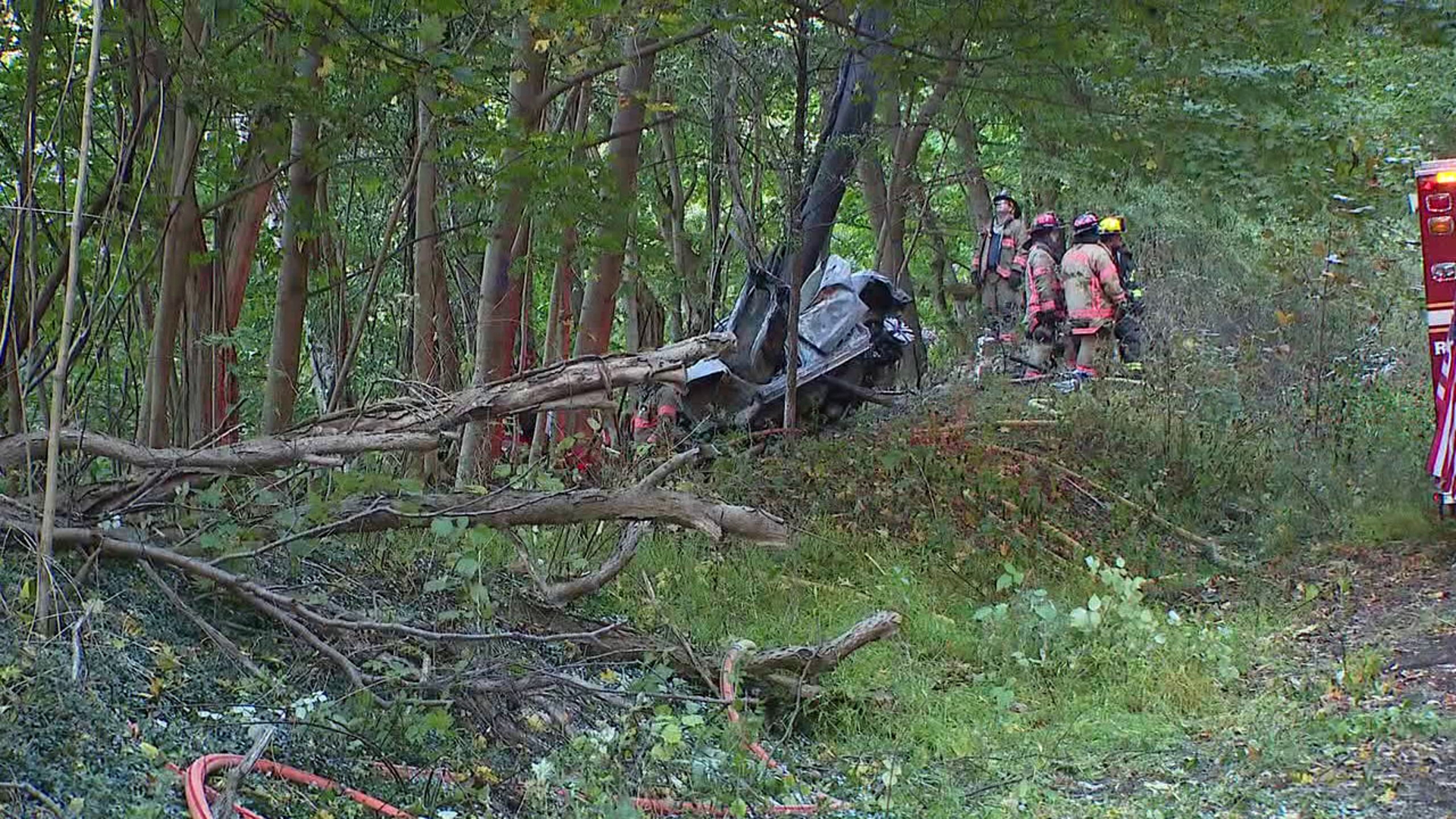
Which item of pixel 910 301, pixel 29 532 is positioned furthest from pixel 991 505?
pixel 29 532

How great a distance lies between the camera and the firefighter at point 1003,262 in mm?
17109

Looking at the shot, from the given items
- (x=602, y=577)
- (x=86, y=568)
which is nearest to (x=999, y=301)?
(x=602, y=577)

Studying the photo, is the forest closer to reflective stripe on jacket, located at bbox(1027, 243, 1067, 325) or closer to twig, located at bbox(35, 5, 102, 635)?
twig, located at bbox(35, 5, 102, 635)

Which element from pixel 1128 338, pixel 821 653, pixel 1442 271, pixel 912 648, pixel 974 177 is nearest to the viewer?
pixel 821 653

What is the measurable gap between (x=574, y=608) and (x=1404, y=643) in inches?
164

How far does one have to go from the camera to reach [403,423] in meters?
5.54

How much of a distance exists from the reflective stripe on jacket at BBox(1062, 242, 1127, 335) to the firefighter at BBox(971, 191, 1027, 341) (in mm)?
2788

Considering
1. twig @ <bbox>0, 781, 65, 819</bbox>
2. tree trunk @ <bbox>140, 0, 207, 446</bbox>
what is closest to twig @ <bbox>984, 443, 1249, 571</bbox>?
tree trunk @ <bbox>140, 0, 207, 446</bbox>

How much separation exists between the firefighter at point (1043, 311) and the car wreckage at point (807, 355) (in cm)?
306

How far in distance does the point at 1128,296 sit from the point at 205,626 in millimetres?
11137

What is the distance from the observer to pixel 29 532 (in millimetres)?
4727

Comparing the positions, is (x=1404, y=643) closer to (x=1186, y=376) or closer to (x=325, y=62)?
(x=1186, y=376)

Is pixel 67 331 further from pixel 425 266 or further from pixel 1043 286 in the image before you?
pixel 1043 286

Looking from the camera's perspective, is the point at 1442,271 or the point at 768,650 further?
the point at 1442,271
